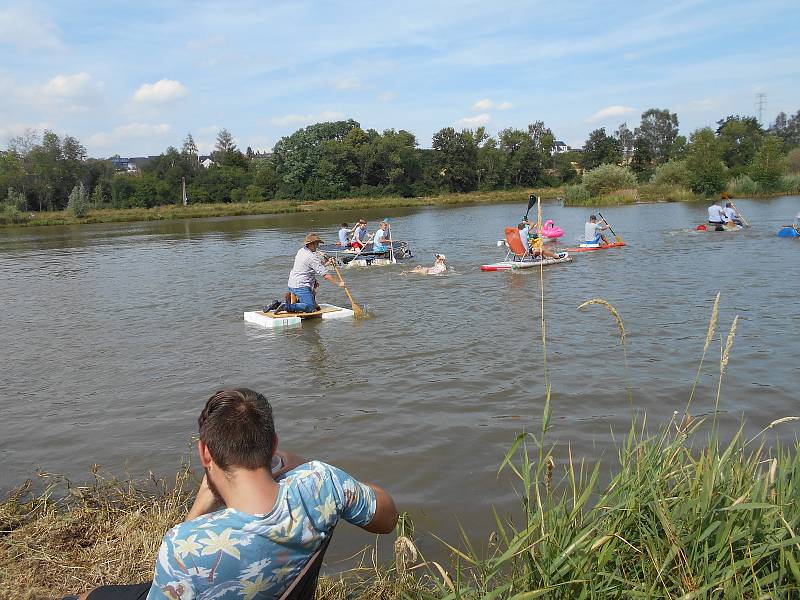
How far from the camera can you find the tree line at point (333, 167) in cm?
7162

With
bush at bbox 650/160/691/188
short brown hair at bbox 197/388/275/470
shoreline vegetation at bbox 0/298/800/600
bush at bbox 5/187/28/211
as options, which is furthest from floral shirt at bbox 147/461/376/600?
bush at bbox 5/187/28/211

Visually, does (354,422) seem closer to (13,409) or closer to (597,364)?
(597,364)

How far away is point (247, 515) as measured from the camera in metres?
2.22

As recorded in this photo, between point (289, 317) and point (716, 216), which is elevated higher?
point (716, 216)

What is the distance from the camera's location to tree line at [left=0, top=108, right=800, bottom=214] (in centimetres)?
7162

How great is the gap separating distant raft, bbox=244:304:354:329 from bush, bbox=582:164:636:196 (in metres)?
42.4

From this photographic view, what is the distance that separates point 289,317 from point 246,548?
990cm

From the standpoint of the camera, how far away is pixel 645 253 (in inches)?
817

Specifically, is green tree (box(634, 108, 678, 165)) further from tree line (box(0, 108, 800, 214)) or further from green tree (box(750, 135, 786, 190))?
green tree (box(750, 135, 786, 190))

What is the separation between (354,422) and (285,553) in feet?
16.2

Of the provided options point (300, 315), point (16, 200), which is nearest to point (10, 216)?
point (16, 200)

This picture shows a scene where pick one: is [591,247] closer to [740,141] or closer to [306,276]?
[306,276]

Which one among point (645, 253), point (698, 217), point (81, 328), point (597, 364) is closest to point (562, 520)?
point (597, 364)

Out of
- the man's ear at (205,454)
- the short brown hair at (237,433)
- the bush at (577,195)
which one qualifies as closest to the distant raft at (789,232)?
the short brown hair at (237,433)
